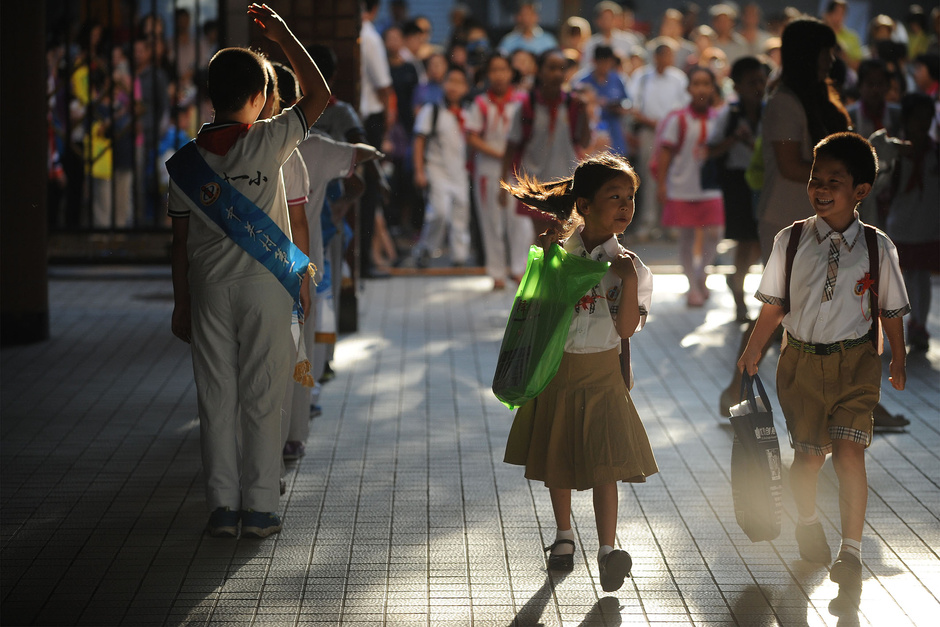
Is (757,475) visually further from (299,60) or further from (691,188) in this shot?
(691,188)

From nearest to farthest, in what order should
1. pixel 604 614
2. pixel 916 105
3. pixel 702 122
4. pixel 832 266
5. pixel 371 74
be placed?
pixel 604 614 → pixel 832 266 → pixel 916 105 → pixel 702 122 → pixel 371 74

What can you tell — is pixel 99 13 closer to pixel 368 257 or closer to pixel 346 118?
pixel 368 257

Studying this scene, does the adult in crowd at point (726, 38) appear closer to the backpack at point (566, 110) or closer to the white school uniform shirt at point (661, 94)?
the white school uniform shirt at point (661, 94)

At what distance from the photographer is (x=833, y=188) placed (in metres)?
4.50

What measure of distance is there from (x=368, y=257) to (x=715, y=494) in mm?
7397

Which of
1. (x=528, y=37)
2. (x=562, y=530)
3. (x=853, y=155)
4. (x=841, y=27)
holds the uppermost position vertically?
(x=841, y=27)

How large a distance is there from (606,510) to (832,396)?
0.94 meters

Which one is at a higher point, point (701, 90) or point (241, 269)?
point (701, 90)

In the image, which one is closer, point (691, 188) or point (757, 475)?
point (757, 475)

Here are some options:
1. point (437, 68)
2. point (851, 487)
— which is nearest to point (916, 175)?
point (851, 487)

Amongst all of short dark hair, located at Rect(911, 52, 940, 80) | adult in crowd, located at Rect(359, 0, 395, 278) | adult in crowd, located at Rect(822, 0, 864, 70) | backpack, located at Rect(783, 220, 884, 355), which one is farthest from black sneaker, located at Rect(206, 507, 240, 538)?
adult in crowd, located at Rect(822, 0, 864, 70)

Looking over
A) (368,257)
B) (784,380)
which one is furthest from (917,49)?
(784,380)

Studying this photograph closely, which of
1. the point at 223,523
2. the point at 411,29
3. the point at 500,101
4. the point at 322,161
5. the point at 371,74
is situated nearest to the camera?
the point at 223,523

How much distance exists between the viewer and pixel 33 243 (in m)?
9.12
